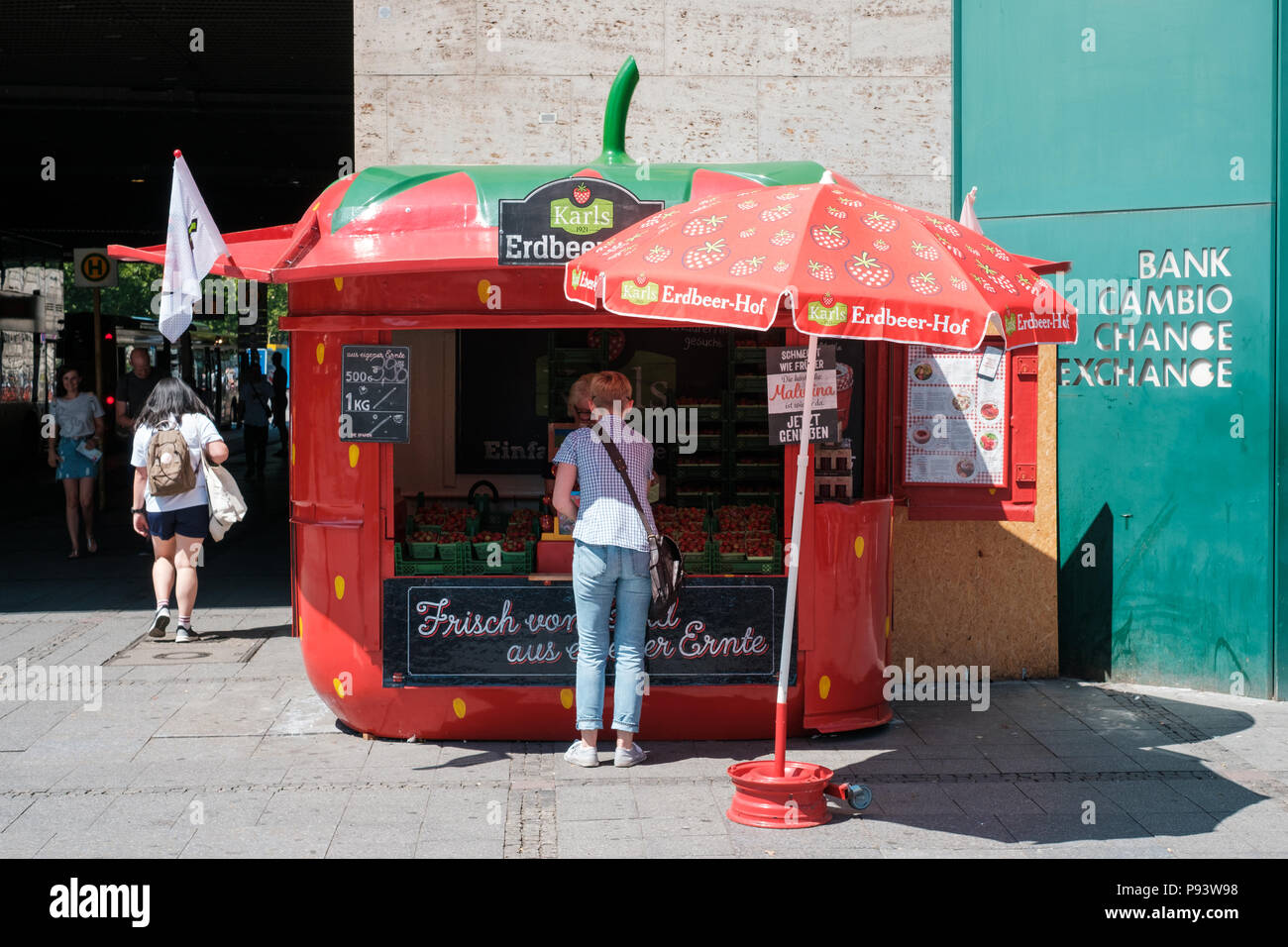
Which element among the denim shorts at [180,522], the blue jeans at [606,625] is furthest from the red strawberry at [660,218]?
the denim shorts at [180,522]

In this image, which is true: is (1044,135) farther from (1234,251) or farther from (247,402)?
(247,402)

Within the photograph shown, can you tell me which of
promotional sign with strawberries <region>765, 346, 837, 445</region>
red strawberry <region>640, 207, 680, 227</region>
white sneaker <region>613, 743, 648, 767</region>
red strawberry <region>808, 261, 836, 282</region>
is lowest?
white sneaker <region>613, 743, 648, 767</region>

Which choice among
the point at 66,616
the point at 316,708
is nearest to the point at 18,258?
the point at 66,616

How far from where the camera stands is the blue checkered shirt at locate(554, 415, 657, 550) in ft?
19.9

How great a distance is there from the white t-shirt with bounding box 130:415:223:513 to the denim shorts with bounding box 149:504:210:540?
3 cm

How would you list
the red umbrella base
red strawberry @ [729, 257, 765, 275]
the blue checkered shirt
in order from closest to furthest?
red strawberry @ [729, 257, 765, 275], the red umbrella base, the blue checkered shirt

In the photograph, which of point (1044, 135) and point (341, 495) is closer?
point (341, 495)

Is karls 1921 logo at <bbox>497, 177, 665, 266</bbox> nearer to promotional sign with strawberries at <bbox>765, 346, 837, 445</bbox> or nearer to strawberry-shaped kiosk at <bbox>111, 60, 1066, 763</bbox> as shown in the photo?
strawberry-shaped kiosk at <bbox>111, 60, 1066, 763</bbox>

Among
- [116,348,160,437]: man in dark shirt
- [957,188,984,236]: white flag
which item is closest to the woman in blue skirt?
[116,348,160,437]: man in dark shirt

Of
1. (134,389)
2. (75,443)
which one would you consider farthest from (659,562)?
(134,389)

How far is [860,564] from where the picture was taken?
6.79 meters

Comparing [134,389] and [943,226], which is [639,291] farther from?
[134,389]

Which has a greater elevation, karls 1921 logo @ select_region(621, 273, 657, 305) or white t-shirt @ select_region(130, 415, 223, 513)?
karls 1921 logo @ select_region(621, 273, 657, 305)

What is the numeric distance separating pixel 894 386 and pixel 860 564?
5.27ft
